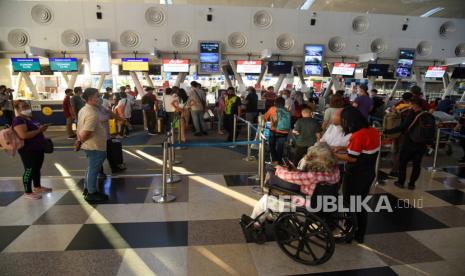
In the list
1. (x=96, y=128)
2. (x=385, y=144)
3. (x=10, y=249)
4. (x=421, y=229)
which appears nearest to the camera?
(x=10, y=249)

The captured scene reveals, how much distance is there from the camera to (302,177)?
9.71ft

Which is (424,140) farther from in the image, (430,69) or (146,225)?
(430,69)

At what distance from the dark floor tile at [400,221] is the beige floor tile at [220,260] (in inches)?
62.8

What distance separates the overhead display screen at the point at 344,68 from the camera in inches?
511

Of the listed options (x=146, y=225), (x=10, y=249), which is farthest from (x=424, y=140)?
(x=10, y=249)

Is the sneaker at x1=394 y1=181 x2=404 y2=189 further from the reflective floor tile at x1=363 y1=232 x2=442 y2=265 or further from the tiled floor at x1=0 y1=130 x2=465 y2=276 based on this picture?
the reflective floor tile at x1=363 y1=232 x2=442 y2=265

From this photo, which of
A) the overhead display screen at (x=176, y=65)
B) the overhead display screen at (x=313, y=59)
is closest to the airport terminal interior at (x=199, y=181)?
the overhead display screen at (x=176, y=65)

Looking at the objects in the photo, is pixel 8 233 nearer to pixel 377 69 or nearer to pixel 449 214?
pixel 449 214

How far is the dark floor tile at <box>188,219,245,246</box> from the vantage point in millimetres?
3395

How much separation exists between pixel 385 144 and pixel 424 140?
63.8 inches

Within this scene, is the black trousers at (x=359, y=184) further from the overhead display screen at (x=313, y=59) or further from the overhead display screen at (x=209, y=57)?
the overhead display screen at (x=313, y=59)

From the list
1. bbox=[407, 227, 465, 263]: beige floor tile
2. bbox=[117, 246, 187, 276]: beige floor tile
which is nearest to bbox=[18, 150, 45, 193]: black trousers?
bbox=[117, 246, 187, 276]: beige floor tile

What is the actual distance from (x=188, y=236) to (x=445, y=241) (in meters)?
2.93

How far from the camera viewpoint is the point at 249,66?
12664 mm
